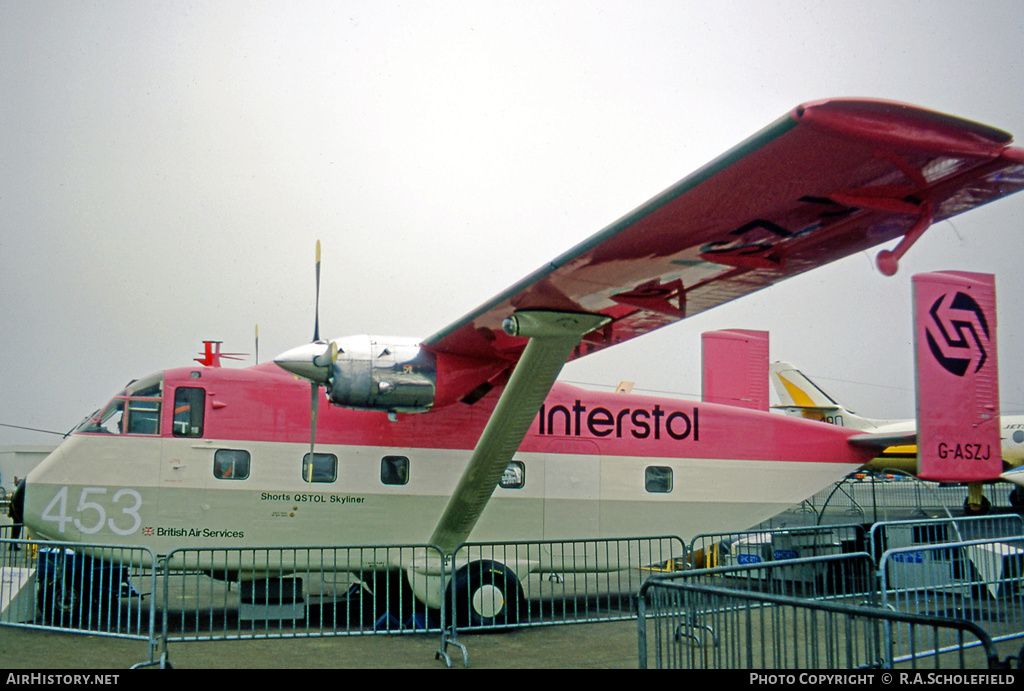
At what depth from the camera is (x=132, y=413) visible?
8805mm

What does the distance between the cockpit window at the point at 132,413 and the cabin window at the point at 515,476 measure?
435 centimetres

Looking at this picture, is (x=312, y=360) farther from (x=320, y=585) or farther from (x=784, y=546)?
(x=784, y=546)

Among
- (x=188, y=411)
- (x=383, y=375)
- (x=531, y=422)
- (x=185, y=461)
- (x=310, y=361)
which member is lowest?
(x=185, y=461)

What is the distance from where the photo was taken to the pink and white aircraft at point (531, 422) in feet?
15.2

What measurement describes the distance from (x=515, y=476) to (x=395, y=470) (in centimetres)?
160

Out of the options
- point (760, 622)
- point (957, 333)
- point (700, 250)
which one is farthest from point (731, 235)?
point (957, 333)

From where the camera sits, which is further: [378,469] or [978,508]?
Answer: [978,508]

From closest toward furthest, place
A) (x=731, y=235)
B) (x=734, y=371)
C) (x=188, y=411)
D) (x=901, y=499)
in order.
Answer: (x=731, y=235) → (x=188, y=411) → (x=734, y=371) → (x=901, y=499)

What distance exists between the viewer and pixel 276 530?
29.2ft

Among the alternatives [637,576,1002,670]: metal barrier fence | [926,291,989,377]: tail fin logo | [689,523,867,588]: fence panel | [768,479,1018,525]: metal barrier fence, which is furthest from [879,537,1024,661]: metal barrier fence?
[768,479,1018,525]: metal barrier fence

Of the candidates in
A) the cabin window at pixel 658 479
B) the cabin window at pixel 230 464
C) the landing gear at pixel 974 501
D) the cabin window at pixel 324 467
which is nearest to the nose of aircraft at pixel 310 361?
the cabin window at pixel 324 467
